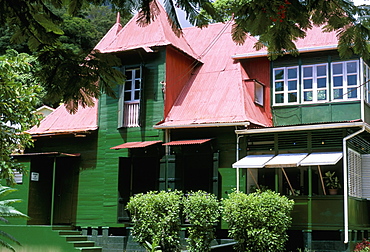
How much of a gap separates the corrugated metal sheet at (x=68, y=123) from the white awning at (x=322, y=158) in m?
7.62

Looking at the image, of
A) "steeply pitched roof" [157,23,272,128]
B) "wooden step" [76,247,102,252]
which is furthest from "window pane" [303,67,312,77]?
"wooden step" [76,247,102,252]

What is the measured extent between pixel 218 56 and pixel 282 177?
4883 millimetres

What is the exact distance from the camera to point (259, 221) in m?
15.2

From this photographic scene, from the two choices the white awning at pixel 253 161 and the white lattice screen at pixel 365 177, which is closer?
the white awning at pixel 253 161

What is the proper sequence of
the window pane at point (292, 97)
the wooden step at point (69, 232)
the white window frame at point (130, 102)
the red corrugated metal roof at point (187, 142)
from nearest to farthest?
the red corrugated metal roof at point (187, 142)
the window pane at point (292, 97)
the wooden step at point (69, 232)
the white window frame at point (130, 102)

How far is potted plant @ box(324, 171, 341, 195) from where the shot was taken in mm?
16625

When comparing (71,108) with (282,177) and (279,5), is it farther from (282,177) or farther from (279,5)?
(282,177)

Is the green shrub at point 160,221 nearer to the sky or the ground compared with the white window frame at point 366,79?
nearer to the ground

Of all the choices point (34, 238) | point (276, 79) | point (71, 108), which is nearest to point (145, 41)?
point (276, 79)

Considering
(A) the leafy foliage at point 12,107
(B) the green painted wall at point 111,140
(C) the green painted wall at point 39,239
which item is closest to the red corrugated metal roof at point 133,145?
(B) the green painted wall at point 111,140

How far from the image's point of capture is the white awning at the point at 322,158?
607 inches

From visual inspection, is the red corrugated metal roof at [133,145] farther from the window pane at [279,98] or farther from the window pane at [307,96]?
the window pane at [307,96]

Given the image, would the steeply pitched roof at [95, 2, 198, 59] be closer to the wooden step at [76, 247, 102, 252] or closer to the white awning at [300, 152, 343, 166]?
the white awning at [300, 152, 343, 166]

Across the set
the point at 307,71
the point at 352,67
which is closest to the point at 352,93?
the point at 352,67
